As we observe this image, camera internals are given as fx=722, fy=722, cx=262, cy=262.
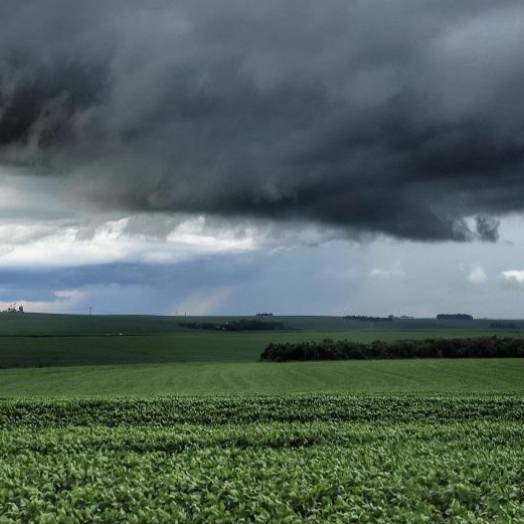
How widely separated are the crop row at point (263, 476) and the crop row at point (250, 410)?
4.71m

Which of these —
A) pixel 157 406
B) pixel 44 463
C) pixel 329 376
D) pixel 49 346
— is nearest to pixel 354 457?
pixel 44 463

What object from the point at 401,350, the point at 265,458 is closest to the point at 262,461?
the point at 265,458

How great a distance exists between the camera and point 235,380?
61281 mm

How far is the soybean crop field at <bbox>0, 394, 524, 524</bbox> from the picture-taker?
18.4 metres

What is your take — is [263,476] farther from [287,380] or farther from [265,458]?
[287,380]

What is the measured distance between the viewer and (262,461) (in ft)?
77.6

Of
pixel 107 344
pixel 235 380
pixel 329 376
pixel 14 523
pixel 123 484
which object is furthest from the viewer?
pixel 107 344

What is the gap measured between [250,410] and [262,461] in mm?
12784

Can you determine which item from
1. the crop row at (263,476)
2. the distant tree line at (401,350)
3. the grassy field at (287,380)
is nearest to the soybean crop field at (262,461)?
the crop row at (263,476)

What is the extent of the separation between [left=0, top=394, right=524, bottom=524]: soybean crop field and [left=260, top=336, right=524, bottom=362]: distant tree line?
62.0m

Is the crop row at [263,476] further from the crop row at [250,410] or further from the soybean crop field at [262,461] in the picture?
the crop row at [250,410]

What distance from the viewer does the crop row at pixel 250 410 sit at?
35.3 m

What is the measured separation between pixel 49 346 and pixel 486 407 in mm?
124125

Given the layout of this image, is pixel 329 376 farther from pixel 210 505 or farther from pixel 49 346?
pixel 49 346
